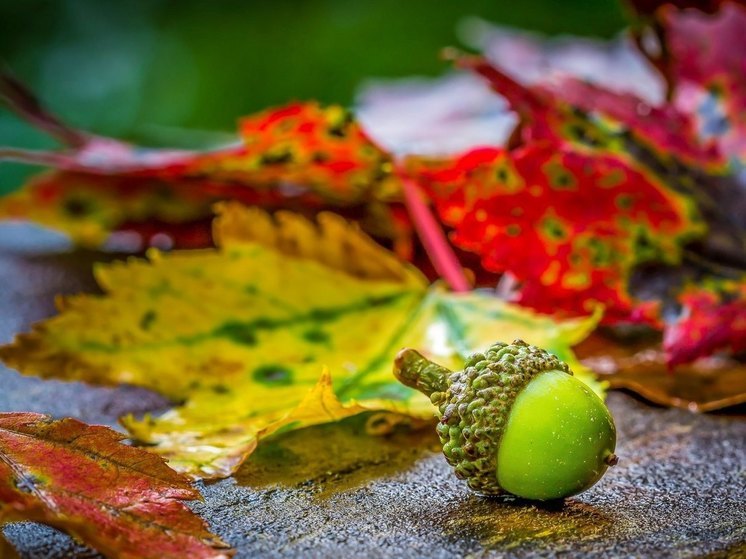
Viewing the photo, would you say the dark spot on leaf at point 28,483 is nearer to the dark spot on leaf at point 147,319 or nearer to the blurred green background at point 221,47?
the dark spot on leaf at point 147,319

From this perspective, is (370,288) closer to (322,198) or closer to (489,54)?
(322,198)

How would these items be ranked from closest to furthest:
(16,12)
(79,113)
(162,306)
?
1. (162,306)
2. (79,113)
3. (16,12)

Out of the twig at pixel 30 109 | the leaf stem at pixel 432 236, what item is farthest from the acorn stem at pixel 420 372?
the twig at pixel 30 109

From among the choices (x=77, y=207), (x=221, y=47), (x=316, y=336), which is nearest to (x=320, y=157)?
(x=316, y=336)

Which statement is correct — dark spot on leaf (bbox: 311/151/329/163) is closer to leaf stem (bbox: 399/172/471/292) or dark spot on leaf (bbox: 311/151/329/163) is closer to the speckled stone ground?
leaf stem (bbox: 399/172/471/292)

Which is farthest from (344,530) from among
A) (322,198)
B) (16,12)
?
(16,12)

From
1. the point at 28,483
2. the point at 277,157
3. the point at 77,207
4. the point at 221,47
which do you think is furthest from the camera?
the point at 221,47

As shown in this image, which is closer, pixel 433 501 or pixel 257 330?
pixel 433 501

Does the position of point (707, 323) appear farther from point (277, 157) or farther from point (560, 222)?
point (277, 157)
